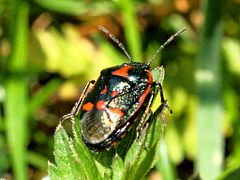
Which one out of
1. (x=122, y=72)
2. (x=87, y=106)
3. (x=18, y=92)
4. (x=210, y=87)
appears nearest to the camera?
(x=87, y=106)

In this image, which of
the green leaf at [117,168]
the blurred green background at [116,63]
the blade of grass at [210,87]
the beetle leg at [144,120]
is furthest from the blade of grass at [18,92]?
the green leaf at [117,168]

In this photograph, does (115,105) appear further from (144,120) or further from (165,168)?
(165,168)

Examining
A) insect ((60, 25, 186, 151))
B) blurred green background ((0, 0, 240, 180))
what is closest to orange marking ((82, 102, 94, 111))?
insect ((60, 25, 186, 151))

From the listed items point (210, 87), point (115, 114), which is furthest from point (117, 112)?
point (210, 87)

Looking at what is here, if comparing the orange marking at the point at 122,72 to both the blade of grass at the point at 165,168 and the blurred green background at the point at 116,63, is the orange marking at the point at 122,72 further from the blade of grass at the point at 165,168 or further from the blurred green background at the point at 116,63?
the blurred green background at the point at 116,63

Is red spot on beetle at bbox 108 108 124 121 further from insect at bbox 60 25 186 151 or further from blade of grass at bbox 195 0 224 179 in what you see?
blade of grass at bbox 195 0 224 179

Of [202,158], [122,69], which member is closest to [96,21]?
[202,158]
